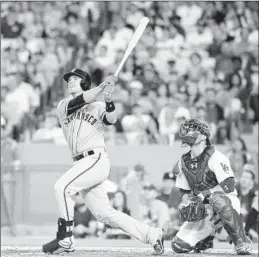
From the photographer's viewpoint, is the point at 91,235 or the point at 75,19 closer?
the point at 91,235

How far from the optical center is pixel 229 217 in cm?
877

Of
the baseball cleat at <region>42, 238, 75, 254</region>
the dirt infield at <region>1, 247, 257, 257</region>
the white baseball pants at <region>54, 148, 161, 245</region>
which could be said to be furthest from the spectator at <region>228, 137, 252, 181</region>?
the baseball cleat at <region>42, 238, 75, 254</region>

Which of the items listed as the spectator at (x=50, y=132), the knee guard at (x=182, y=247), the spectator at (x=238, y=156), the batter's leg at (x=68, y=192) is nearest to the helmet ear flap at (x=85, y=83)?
the batter's leg at (x=68, y=192)

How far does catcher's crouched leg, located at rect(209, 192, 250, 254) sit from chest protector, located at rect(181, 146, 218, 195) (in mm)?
132

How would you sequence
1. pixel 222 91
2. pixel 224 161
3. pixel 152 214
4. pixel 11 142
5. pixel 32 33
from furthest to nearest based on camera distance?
pixel 32 33
pixel 222 91
pixel 11 142
pixel 152 214
pixel 224 161

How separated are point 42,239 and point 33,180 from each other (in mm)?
1832

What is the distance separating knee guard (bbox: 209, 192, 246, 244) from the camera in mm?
8758

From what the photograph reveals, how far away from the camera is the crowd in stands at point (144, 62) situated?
14914 millimetres

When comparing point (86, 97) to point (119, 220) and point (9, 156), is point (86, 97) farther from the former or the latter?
point (9, 156)

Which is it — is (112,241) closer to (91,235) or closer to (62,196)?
(91,235)

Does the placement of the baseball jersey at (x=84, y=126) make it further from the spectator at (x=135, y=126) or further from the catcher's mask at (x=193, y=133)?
the spectator at (x=135, y=126)

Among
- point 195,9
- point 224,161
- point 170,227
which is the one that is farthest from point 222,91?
point 224,161

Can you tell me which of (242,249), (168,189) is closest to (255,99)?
(168,189)

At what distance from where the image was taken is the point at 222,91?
15.8 m
